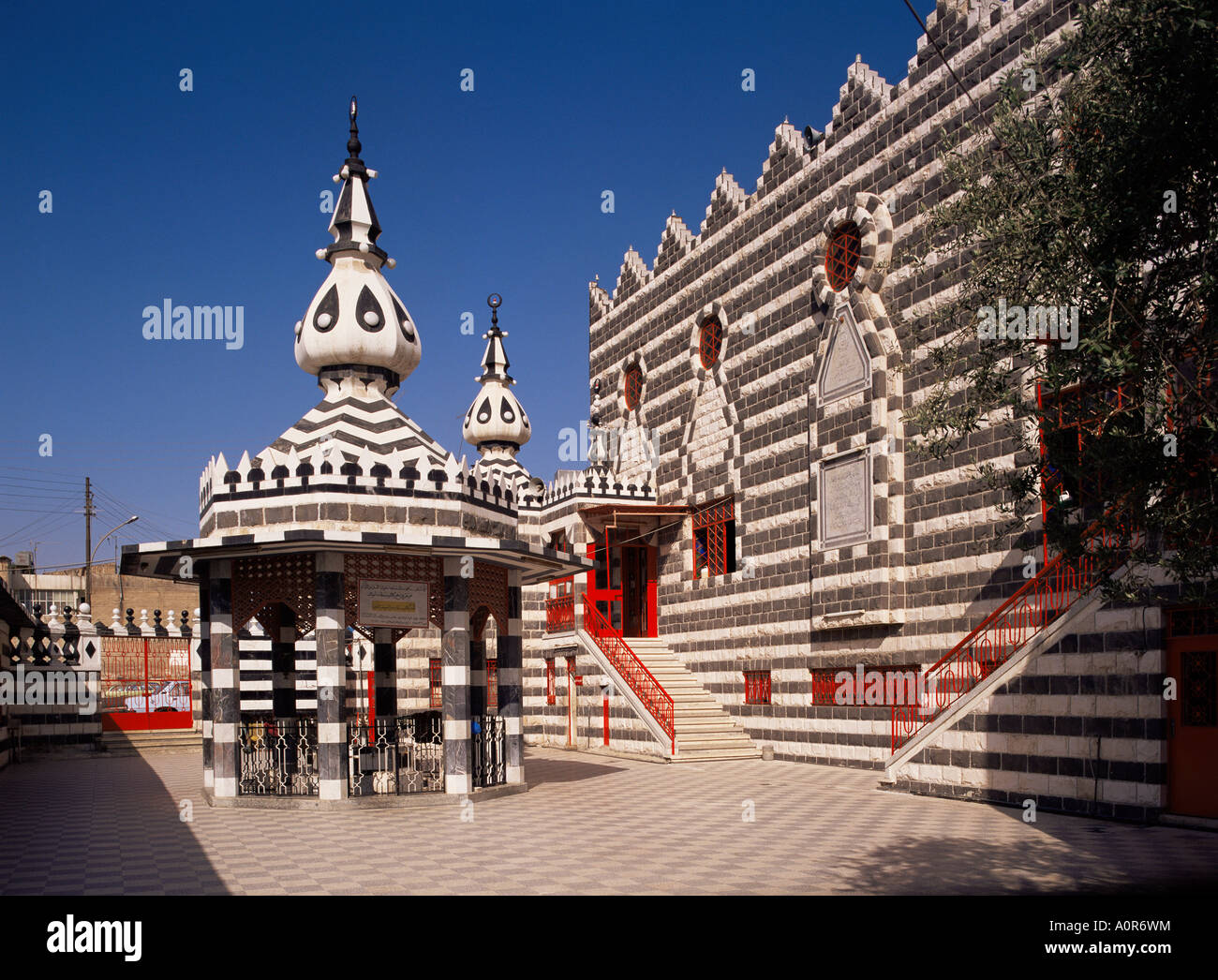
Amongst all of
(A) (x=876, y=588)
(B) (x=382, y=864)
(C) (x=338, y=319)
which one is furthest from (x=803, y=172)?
(B) (x=382, y=864)

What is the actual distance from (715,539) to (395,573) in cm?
1086

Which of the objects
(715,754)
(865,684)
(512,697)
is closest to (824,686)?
(865,684)

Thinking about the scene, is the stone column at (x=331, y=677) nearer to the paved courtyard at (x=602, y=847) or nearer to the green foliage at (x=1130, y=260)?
the paved courtyard at (x=602, y=847)

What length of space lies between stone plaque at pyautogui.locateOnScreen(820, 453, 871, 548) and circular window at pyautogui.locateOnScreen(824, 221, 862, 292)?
11.5 ft

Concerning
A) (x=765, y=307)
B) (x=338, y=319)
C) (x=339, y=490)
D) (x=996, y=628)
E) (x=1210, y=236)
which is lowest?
(x=996, y=628)

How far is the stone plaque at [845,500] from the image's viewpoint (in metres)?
18.8

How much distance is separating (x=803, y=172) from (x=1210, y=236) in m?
14.6

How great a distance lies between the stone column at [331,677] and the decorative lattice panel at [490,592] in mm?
1938

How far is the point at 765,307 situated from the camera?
74.4ft

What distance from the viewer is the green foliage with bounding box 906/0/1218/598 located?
7.59 meters

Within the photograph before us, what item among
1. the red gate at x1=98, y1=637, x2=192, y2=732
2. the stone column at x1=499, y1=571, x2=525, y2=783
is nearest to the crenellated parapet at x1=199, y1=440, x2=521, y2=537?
the stone column at x1=499, y1=571, x2=525, y2=783

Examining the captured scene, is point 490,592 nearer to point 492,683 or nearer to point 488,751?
point 488,751
